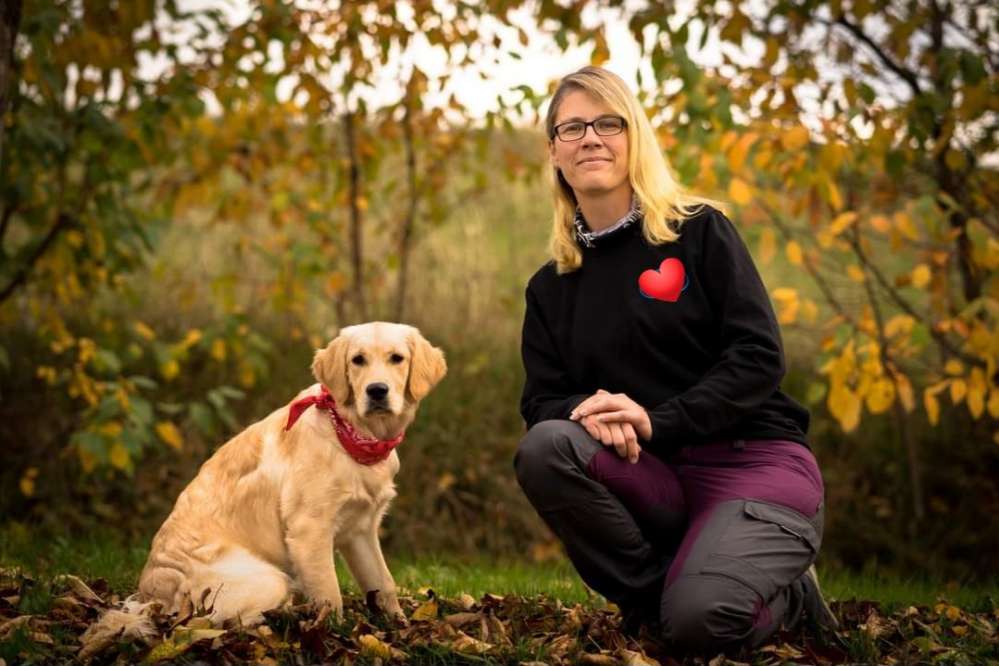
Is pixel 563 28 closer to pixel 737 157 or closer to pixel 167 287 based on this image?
pixel 737 157

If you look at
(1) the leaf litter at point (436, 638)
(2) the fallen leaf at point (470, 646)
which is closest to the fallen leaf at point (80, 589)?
(1) the leaf litter at point (436, 638)

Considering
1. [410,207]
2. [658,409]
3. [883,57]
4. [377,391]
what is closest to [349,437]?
[377,391]

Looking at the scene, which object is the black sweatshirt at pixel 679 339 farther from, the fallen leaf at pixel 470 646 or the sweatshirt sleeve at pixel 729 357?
Result: the fallen leaf at pixel 470 646

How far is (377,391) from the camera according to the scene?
10.5 ft

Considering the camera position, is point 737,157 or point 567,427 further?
point 737,157

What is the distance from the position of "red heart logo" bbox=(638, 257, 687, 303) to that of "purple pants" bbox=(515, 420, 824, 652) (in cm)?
48

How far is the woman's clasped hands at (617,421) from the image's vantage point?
3023mm

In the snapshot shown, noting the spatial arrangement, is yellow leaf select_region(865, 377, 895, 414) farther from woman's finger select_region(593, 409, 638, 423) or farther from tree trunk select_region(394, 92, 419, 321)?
tree trunk select_region(394, 92, 419, 321)

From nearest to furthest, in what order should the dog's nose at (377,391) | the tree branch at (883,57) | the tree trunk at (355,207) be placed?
the dog's nose at (377,391) → the tree branch at (883,57) → the tree trunk at (355,207)

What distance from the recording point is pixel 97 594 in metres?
3.51

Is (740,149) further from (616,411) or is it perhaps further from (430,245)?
(430,245)

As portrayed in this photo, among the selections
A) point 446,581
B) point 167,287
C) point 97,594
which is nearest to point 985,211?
point 446,581

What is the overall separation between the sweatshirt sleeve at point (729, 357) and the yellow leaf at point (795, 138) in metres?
1.52

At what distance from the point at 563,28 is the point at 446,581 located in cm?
258
